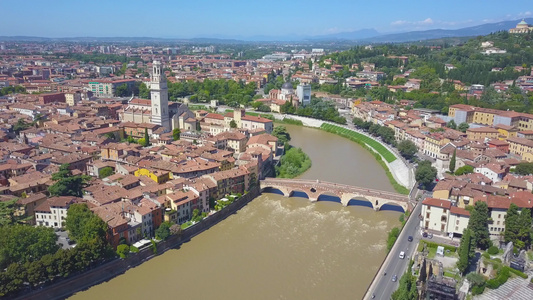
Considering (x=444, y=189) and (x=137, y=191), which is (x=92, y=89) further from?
(x=444, y=189)

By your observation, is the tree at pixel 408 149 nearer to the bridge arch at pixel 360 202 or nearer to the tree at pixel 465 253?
the bridge arch at pixel 360 202

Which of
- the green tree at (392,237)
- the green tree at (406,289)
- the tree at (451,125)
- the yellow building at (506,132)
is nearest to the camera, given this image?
the green tree at (406,289)

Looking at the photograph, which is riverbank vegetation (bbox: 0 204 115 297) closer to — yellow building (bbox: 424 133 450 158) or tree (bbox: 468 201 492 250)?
tree (bbox: 468 201 492 250)

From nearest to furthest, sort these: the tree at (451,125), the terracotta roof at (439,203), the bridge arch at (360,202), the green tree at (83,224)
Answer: the green tree at (83,224) → the terracotta roof at (439,203) → the bridge arch at (360,202) → the tree at (451,125)

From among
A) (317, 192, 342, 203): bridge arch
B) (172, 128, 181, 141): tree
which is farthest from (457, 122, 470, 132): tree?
(172, 128, 181, 141): tree

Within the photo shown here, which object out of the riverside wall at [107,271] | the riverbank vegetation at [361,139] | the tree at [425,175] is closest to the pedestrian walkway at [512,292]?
the tree at [425,175]
